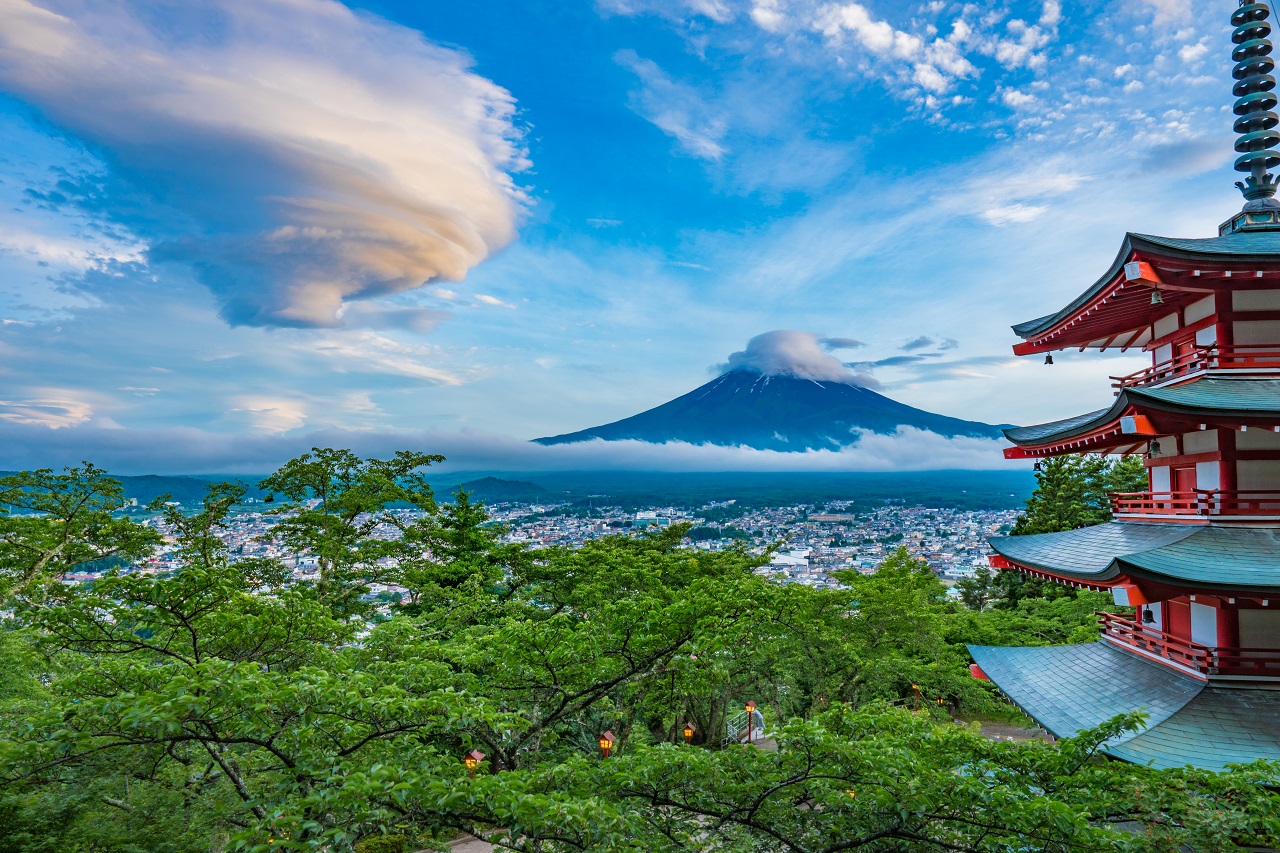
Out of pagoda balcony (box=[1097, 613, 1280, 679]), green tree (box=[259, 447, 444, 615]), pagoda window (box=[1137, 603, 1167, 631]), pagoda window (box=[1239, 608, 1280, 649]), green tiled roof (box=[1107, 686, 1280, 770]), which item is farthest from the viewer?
green tree (box=[259, 447, 444, 615])

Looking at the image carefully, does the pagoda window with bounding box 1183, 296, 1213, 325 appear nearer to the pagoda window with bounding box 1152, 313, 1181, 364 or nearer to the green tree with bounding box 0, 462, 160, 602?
the pagoda window with bounding box 1152, 313, 1181, 364

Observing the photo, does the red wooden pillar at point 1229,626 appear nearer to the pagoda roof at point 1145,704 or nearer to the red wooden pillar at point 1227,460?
the pagoda roof at point 1145,704

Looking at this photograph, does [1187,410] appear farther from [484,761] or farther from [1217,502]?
[484,761]

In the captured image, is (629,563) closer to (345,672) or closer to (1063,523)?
(345,672)

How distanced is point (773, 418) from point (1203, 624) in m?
118

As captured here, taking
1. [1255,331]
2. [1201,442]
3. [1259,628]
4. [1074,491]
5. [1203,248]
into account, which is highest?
[1203,248]

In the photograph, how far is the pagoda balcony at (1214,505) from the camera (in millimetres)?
6746

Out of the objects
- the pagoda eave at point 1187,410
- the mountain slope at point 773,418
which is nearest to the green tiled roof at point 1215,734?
the pagoda eave at point 1187,410

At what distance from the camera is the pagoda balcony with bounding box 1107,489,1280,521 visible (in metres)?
6.75

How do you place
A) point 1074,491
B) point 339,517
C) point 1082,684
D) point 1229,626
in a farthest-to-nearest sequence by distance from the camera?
point 1074,491
point 339,517
point 1082,684
point 1229,626

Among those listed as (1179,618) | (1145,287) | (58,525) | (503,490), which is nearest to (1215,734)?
(1179,618)

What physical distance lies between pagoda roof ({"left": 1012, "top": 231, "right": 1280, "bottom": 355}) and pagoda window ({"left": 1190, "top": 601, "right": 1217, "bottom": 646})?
390 centimetres

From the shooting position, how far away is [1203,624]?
7051 mm

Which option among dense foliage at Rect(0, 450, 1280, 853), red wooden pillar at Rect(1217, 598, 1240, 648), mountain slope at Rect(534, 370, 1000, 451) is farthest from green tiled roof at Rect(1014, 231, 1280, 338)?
mountain slope at Rect(534, 370, 1000, 451)
